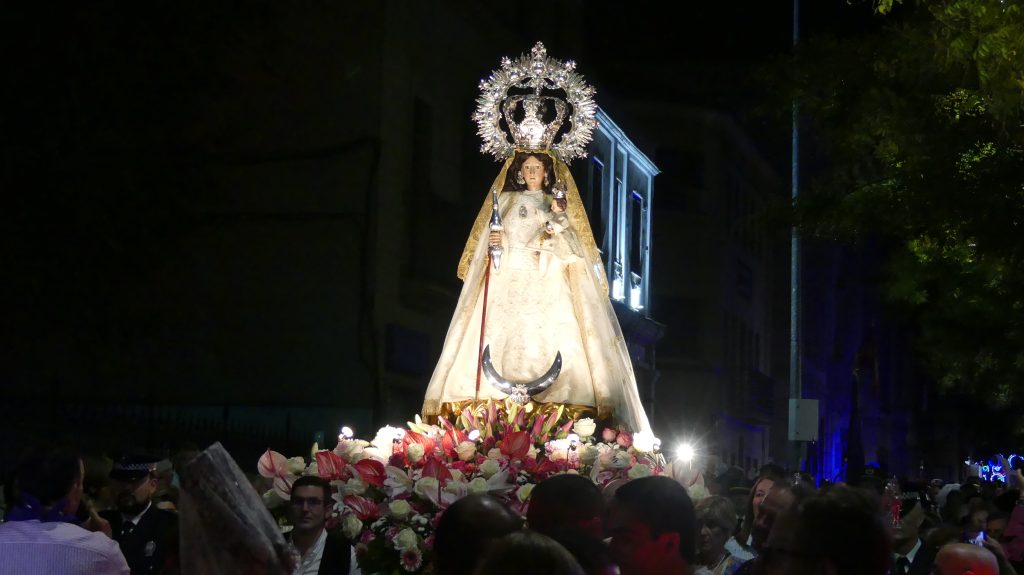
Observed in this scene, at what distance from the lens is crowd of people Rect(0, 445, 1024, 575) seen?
3.45m

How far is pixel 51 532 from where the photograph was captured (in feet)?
16.6

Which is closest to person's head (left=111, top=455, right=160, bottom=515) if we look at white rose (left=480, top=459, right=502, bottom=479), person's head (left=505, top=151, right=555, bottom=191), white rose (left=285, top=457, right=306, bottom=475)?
white rose (left=285, top=457, right=306, bottom=475)

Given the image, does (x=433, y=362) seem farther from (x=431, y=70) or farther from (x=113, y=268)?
(x=113, y=268)

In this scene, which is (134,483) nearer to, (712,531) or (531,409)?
(531,409)

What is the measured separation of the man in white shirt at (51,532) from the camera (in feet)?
16.4

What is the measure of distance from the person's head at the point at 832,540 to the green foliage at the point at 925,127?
27.7ft

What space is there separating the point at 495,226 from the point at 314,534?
3.52 metres

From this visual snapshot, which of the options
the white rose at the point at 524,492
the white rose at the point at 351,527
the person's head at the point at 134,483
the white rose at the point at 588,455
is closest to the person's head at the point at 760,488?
the white rose at the point at 588,455

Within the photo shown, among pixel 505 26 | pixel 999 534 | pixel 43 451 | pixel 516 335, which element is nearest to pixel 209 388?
pixel 505 26

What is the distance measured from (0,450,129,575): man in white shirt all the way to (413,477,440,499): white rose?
6.72 feet

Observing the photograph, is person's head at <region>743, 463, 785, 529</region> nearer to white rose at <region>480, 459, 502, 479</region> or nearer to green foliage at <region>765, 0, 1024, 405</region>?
white rose at <region>480, 459, 502, 479</region>

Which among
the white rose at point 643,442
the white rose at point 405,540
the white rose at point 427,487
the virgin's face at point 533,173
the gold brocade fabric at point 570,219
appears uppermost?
the virgin's face at point 533,173

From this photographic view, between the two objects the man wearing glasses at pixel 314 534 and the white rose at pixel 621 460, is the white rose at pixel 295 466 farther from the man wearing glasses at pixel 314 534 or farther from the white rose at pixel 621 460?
the white rose at pixel 621 460

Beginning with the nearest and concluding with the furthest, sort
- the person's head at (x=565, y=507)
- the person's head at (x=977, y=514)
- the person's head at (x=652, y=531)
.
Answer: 1. the person's head at (x=652, y=531)
2. the person's head at (x=565, y=507)
3. the person's head at (x=977, y=514)
